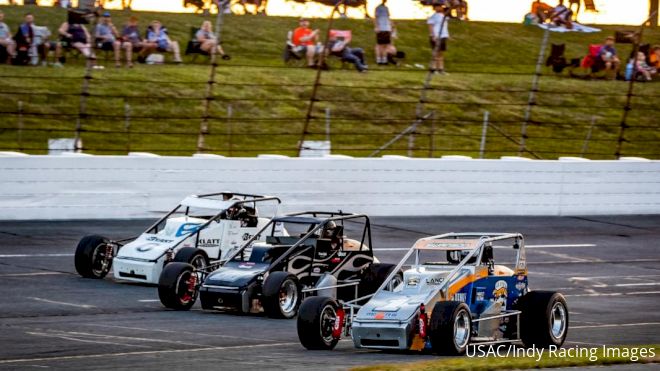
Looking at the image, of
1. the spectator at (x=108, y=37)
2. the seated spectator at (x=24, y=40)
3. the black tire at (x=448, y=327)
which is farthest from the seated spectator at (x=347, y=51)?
Result: the black tire at (x=448, y=327)

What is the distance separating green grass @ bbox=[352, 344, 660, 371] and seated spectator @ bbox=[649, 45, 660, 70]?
17.9 metres

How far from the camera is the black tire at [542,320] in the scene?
12.0 metres

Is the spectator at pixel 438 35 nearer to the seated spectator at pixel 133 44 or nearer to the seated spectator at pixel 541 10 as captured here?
the seated spectator at pixel 541 10

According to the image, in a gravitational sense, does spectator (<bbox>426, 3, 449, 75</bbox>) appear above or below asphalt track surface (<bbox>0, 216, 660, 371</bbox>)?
above

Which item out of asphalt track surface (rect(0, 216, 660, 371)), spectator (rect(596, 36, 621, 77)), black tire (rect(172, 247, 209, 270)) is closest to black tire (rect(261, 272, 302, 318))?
asphalt track surface (rect(0, 216, 660, 371))

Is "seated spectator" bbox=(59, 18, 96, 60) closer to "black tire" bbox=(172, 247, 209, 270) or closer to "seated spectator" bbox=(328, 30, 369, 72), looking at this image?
"seated spectator" bbox=(328, 30, 369, 72)

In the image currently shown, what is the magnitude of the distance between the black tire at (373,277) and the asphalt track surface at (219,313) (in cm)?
115

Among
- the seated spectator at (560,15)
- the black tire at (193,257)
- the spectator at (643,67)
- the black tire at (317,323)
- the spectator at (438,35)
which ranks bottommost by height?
the black tire at (193,257)

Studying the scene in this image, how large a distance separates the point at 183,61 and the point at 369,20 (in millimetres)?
4168

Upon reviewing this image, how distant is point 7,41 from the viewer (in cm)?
2323

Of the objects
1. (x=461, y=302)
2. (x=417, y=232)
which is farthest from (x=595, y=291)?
(x=461, y=302)

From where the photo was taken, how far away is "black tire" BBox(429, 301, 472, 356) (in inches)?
439

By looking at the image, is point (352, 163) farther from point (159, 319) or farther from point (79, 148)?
point (159, 319)

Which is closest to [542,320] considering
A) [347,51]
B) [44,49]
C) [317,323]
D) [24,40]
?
[317,323]
